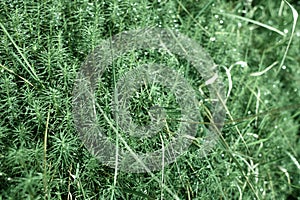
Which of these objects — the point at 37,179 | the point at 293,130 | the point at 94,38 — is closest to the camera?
the point at 37,179

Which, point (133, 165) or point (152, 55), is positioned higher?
point (152, 55)

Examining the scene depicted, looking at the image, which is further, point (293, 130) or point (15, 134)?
point (293, 130)

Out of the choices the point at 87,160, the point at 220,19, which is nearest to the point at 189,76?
the point at 220,19

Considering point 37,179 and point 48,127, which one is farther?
point 48,127

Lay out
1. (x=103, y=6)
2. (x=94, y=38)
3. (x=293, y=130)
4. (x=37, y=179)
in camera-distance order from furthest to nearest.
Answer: (x=293, y=130)
(x=103, y=6)
(x=94, y=38)
(x=37, y=179)

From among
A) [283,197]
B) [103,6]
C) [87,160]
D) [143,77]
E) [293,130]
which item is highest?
[103,6]

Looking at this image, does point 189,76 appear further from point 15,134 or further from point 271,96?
point 15,134

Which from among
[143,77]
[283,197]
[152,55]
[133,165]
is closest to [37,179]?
[133,165]

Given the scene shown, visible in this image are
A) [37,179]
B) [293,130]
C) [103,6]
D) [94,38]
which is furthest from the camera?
[293,130]

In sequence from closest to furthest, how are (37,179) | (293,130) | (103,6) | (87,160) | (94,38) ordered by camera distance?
(37,179) < (87,160) < (94,38) < (103,6) < (293,130)

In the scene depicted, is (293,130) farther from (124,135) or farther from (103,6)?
(103,6)
